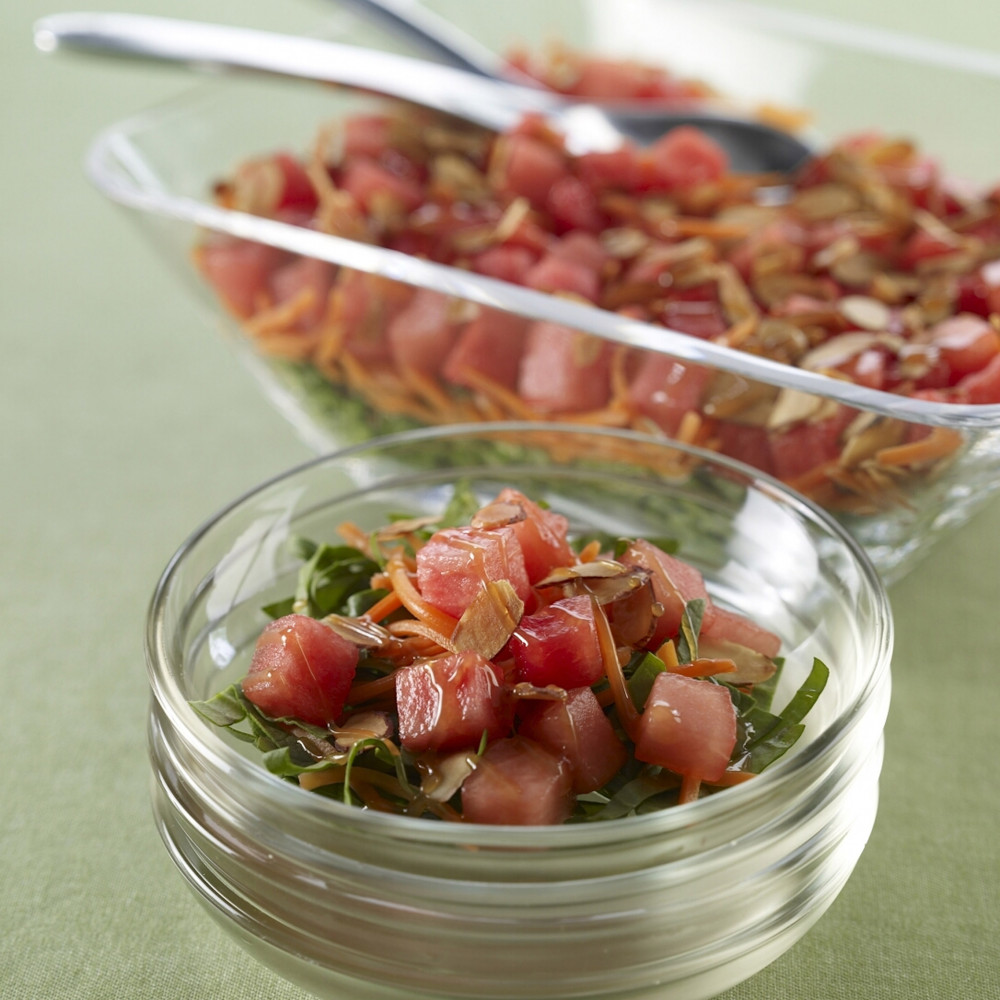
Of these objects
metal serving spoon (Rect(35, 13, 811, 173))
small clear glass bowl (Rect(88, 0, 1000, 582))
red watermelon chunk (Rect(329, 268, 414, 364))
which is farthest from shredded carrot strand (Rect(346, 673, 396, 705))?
metal serving spoon (Rect(35, 13, 811, 173))

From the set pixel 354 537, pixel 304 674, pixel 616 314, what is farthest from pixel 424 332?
pixel 304 674

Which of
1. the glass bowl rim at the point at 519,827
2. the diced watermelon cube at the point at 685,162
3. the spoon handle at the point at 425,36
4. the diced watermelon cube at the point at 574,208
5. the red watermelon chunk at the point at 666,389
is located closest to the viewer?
the glass bowl rim at the point at 519,827

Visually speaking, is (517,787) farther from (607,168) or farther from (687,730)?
(607,168)

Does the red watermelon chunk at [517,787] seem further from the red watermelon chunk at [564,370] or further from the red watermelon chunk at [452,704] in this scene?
the red watermelon chunk at [564,370]

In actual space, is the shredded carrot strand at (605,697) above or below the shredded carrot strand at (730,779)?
above

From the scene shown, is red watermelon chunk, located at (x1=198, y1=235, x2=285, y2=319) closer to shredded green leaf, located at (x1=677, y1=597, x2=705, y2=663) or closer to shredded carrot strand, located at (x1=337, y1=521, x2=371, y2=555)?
shredded carrot strand, located at (x1=337, y1=521, x2=371, y2=555)

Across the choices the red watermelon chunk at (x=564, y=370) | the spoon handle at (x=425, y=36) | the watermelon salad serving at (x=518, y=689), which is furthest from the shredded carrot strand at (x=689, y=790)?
the spoon handle at (x=425, y=36)

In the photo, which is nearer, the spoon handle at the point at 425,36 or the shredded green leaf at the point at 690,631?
the shredded green leaf at the point at 690,631

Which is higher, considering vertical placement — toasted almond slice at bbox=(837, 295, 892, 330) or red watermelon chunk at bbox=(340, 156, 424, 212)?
toasted almond slice at bbox=(837, 295, 892, 330)
